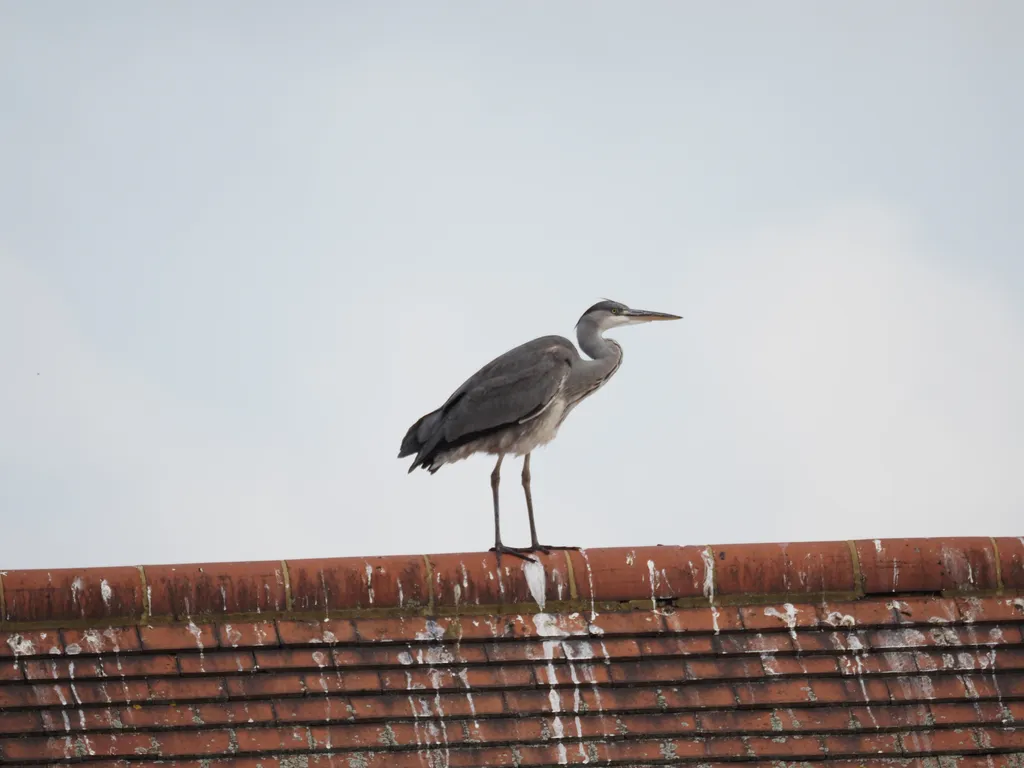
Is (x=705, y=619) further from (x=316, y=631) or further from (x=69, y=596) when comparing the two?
(x=69, y=596)

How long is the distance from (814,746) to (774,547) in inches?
36.1

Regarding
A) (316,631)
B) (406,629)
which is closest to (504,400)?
(406,629)

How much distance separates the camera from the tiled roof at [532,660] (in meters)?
5.86

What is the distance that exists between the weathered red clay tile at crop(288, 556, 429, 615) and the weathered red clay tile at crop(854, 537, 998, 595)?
6.27 feet

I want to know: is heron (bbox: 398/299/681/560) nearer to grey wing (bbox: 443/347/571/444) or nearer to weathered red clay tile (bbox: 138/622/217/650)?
grey wing (bbox: 443/347/571/444)

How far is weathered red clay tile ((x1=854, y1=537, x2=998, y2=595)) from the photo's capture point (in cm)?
653

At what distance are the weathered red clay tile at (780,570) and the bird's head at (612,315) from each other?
4337 millimetres

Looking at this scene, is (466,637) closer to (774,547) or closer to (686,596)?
(686,596)

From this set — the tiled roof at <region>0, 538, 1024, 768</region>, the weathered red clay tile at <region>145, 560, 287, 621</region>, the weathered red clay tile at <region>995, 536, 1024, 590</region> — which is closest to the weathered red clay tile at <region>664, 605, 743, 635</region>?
the tiled roof at <region>0, 538, 1024, 768</region>

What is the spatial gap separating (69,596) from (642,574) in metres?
2.34

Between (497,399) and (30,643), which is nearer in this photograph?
(30,643)

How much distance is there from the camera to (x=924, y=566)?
258 inches

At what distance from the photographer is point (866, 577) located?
6.52 m

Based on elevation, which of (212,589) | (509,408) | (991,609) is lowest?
(991,609)
